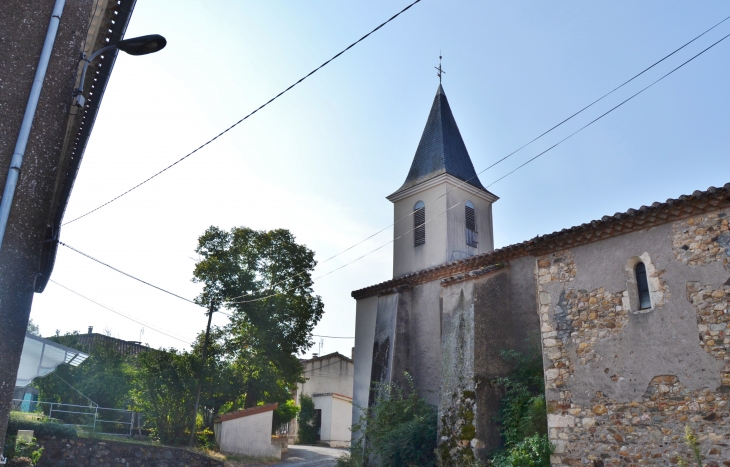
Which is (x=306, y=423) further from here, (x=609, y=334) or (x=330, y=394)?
(x=609, y=334)

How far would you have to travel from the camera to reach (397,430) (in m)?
15.1

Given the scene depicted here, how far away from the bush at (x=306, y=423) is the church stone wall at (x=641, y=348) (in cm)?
2440

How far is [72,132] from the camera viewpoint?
28.0ft

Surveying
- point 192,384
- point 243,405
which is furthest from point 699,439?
point 243,405

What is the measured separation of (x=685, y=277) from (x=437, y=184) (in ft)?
45.1

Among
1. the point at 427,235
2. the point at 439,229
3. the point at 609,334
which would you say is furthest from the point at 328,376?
the point at 609,334

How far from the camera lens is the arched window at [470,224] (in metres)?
23.2

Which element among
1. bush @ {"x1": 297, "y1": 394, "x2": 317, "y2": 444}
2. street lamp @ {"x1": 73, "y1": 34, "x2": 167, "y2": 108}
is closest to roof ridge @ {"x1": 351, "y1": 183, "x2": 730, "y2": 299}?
street lamp @ {"x1": 73, "y1": 34, "x2": 167, "y2": 108}

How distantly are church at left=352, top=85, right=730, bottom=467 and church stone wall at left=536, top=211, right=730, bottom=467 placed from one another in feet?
0.06

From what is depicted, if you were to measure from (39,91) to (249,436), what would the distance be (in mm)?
18023

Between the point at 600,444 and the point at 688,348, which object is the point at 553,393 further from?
the point at 688,348

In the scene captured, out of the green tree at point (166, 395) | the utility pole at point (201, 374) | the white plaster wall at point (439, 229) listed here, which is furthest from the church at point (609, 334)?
the green tree at point (166, 395)

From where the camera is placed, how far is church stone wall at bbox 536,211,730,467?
31.9 feet

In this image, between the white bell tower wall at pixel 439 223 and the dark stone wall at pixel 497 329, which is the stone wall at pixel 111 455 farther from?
the white bell tower wall at pixel 439 223
